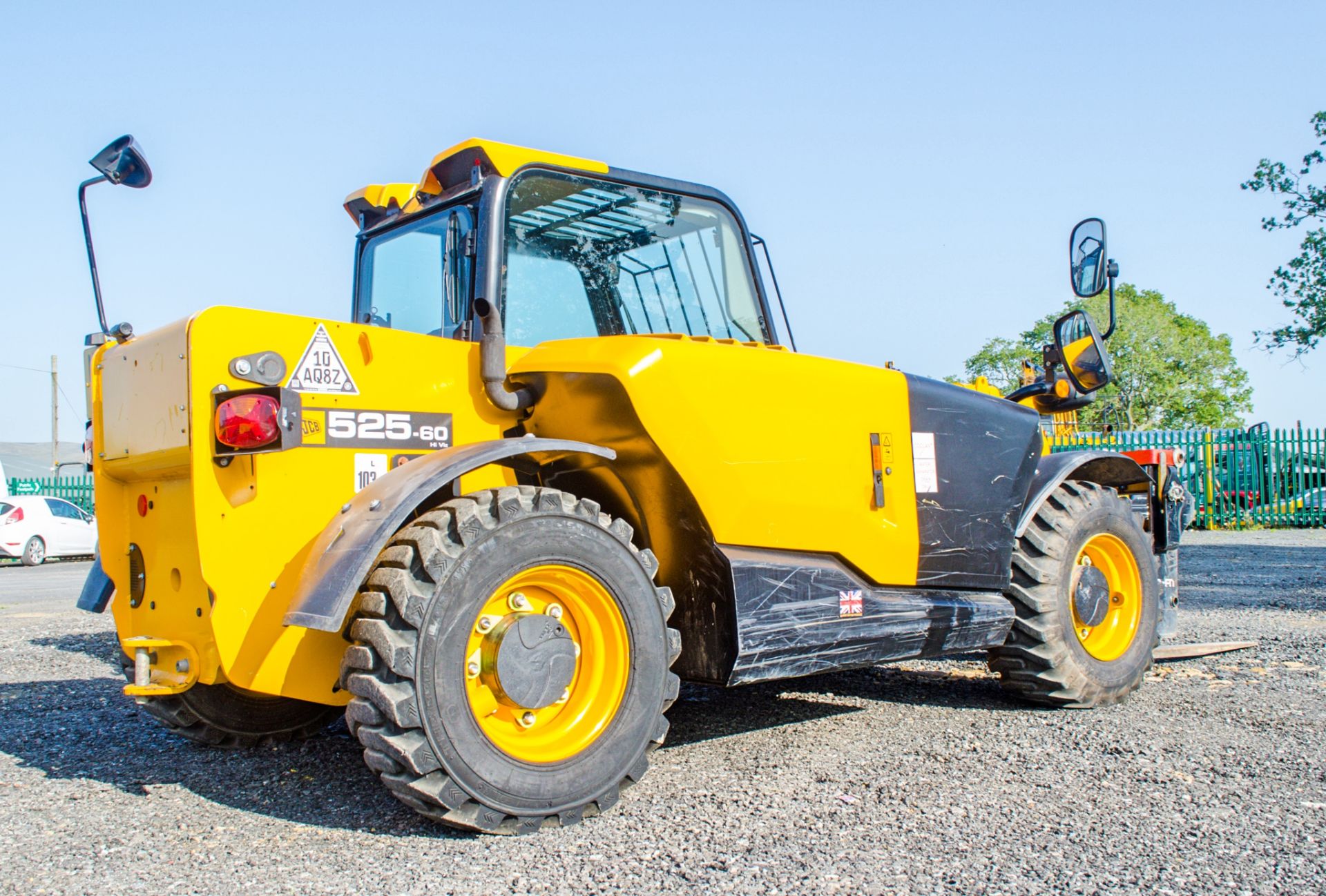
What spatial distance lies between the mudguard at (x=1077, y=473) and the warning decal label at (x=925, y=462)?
Result: 2.03 ft

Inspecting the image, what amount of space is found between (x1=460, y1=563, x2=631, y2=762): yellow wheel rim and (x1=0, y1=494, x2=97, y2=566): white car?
18.4 m

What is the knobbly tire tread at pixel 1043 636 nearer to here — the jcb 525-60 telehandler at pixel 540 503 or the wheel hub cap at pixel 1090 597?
the jcb 525-60 telehandler at pixel 540 503

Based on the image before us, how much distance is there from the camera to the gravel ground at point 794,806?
2928 mm

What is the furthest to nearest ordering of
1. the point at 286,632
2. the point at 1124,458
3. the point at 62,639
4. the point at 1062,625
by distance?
the point at 62,639, the point at 1124,458, the point at 1062,625, the point at 286,632

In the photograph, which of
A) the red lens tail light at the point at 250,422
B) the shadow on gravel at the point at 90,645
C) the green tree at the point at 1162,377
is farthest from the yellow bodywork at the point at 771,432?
the green tree at the point at 1162,377

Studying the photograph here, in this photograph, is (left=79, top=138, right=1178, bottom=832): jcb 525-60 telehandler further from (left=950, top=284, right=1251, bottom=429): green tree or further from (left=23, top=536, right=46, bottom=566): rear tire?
(left=950, top=284, right=1251, bottom=429): green tree

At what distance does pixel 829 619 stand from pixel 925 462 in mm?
911

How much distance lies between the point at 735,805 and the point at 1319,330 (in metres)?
28.2

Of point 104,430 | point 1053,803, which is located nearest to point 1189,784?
point 1053,803

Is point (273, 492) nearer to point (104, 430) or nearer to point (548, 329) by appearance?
point (104, 430)

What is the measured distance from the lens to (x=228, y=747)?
175 inches

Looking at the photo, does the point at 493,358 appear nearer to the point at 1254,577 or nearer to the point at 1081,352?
the point at 1081,352

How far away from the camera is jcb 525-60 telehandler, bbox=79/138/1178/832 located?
3.29 m

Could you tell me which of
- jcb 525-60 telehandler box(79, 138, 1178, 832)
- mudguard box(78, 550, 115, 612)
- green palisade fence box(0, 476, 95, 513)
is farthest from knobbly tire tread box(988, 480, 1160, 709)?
green palisade fence box(0, 476, 95, 513)
